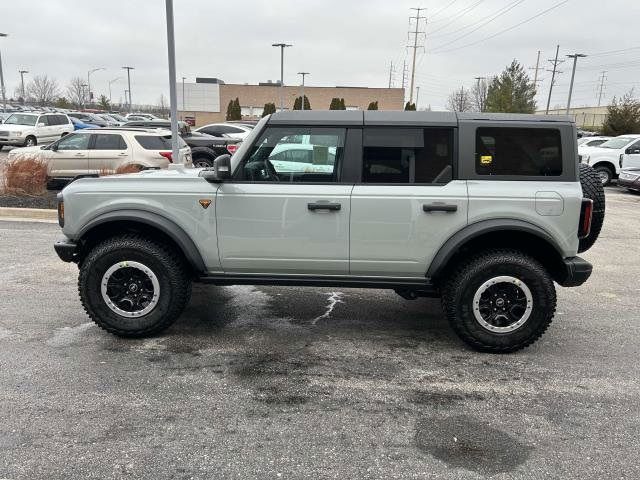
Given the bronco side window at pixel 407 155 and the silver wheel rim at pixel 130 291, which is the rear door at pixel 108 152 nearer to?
the silver wheel rim at pixel 130 291

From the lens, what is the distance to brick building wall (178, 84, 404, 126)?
70062 millimetres

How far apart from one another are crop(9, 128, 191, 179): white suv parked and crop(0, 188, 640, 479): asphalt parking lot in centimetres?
766

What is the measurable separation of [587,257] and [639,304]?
228 cm

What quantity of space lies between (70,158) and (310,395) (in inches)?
451

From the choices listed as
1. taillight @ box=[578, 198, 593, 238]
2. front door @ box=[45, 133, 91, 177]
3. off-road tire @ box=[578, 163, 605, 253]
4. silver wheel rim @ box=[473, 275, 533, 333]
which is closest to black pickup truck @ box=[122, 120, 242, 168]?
front door @ box=[45, 133, 91, 177]

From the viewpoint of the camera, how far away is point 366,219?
4.07 meters

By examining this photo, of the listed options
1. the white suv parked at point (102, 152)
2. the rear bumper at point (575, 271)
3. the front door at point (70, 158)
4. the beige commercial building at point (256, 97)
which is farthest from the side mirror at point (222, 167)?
the beige commercial building at point (256, 97)

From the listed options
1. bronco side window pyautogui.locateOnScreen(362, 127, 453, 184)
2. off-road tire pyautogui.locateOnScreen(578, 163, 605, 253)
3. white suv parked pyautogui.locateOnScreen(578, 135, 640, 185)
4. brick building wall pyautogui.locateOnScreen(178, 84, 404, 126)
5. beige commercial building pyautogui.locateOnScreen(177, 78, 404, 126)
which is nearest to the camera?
bronco side window pyautogui.locateOnScreen(362, 127, 453, 184)

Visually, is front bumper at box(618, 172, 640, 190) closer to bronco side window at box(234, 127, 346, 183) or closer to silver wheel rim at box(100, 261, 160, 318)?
bronco side window at box(234, 127, 346, 183)

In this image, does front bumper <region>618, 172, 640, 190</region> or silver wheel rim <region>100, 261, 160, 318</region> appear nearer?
silver wheel rim <region>100, 261, 160, 318</region>

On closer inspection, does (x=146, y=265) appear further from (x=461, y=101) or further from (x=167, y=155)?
(x=461, y=101)

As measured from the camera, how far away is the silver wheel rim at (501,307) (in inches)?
162

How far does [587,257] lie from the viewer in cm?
777

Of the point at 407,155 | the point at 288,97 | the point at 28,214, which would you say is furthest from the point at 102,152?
the point at 288,97
